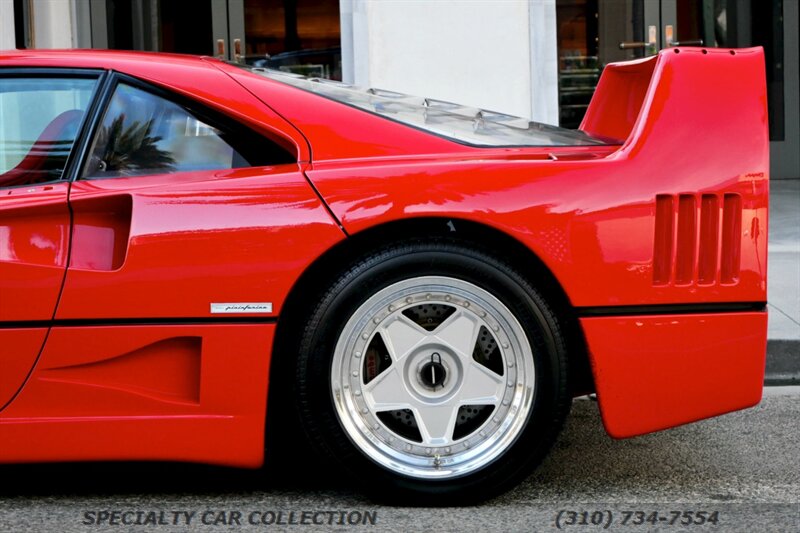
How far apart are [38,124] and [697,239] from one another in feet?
6.05

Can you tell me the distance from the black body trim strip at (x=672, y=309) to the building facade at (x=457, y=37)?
5387 millimetres

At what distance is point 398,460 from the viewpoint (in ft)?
10.7

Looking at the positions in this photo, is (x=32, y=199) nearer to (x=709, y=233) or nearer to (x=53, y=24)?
(x=709, y=233)

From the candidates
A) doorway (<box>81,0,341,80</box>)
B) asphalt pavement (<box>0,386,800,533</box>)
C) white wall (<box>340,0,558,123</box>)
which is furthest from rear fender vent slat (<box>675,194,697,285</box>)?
doorway (<box>81,0,341,80</box>)

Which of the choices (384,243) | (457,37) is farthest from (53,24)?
(384,243)

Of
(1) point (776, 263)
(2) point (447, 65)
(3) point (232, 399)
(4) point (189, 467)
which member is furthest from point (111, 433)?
(2) point (447, 65)

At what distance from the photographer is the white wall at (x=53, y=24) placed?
8.99m

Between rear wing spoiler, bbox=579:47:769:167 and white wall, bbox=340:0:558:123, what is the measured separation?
5170 mm

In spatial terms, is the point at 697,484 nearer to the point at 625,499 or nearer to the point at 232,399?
the point at 625,499

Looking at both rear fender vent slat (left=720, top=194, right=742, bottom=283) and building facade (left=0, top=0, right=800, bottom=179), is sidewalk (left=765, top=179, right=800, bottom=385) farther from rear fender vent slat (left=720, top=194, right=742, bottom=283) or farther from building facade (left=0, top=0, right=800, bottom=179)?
rear fender vent slat (left=720, top=194, right=742, bottom=283)

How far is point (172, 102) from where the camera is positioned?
339 centimetres

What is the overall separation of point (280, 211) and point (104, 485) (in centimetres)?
105

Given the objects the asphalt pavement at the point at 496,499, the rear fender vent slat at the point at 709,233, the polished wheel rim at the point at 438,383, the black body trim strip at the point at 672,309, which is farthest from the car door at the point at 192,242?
the rear fender vent slat at the point at 709,233

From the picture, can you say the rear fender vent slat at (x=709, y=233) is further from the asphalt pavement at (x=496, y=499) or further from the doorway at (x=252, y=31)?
the doorway at (x=252, y=31)
